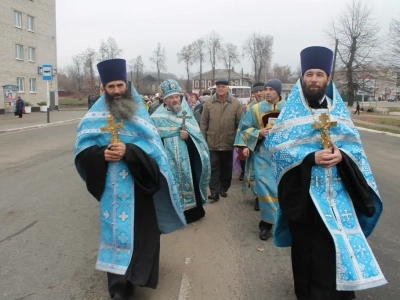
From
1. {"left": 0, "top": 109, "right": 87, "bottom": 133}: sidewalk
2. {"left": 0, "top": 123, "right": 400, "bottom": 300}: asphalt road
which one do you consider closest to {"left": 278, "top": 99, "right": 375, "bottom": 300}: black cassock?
{"left": 0, "top": 123, "right": 400, "bottom": 300}: asphalt road

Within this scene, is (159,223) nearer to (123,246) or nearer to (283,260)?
(123,246)

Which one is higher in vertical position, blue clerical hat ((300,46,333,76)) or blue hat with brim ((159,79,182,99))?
blue clerical hat ((300,46,333,76))

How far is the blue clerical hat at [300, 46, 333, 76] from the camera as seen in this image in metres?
3.27

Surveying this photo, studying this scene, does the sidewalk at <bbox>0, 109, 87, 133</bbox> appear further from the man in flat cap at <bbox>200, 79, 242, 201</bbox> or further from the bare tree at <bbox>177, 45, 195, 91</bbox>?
the bare tree at <bbox>177, 45, 195, 91</bbox>

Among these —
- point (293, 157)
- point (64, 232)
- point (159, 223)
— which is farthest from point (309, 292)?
point (64, 232)

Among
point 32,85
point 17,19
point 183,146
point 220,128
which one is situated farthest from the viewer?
point 32,85

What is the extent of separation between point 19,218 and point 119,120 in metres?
3.53

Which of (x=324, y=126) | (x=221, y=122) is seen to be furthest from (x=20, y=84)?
(x=324, y=126)

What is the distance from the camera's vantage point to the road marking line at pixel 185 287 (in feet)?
12.0

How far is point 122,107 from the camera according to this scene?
3.46m

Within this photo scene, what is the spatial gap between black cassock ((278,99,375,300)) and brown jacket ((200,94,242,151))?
12.0 ft

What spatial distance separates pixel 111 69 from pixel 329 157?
189 centimetres

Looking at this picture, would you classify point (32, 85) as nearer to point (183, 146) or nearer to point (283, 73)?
point (183, 146)

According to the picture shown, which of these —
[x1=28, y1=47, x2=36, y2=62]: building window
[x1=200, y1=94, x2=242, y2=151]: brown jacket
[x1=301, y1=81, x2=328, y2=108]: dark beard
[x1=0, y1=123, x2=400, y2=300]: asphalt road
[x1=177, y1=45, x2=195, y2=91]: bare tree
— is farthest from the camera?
[x1=177, y1=45, x2=195, y2=91]: bare tree
